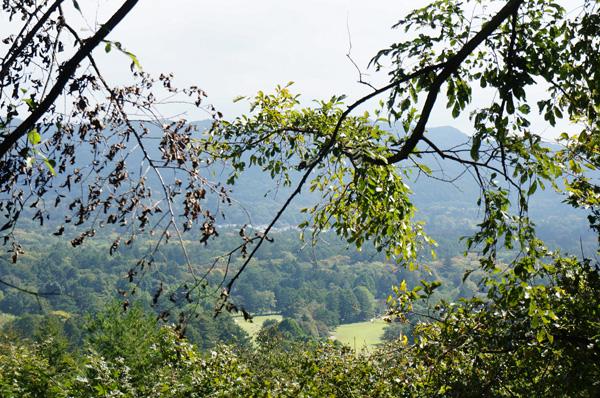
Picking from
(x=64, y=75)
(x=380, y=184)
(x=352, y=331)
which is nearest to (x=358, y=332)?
(x=352, y=331)

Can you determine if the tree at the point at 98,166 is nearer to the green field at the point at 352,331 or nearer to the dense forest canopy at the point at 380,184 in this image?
the dense forest canopy at the point at 380,184

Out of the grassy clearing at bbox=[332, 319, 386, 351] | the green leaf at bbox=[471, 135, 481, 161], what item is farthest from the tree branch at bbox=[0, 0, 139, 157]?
the grassy clearing at bbox=[332, 319, 386, 351]

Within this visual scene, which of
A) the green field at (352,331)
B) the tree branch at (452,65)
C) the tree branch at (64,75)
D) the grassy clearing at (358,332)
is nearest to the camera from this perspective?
the tree branch at (64,75)

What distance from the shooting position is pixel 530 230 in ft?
12.7

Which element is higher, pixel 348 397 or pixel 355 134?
pixel 355 134

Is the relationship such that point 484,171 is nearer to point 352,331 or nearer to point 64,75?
point 64,75

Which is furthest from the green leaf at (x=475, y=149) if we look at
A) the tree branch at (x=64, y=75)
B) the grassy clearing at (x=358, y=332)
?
the grassy clearing at (x=358, y=332)

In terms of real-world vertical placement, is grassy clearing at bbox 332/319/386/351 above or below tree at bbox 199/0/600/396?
below

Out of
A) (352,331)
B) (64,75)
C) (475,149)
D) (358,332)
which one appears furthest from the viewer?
(352,331)

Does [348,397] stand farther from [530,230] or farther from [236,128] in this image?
[530,230]

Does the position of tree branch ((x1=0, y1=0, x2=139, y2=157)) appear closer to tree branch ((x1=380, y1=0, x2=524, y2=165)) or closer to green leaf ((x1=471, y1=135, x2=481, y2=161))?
tree branch ((x1=380, y1=0, x2=524, y2=165))

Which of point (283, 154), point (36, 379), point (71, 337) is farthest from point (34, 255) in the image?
point (283, 154)

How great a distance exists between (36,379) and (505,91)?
14176 millimetres

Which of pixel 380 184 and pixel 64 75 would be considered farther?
pixel 380 184
